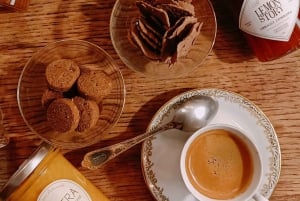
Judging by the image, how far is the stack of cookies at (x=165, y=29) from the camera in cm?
111

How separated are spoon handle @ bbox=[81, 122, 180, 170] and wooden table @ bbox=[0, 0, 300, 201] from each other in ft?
0.16

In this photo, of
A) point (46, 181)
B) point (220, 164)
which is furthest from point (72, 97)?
point (220, 164)

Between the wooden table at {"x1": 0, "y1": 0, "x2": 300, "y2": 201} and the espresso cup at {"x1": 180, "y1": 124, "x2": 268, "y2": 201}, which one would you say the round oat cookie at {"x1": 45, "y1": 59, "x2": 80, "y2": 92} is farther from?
the espresso cup at {"x1": 180, "y1": 124, "x2": 268, "y2": 201}

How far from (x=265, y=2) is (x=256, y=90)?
0.20 meters

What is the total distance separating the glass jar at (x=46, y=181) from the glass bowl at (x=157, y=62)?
24 cm

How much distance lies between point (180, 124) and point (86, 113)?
188mm

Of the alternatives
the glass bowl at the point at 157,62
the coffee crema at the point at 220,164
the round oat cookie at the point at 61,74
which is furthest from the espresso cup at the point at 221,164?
the round oat cookie at the point at 61,74

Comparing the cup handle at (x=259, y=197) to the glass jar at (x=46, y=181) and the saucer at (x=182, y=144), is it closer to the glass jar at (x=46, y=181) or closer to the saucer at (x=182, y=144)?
the saucer at (x=182, y=144)

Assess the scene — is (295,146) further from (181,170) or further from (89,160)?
(89,160)

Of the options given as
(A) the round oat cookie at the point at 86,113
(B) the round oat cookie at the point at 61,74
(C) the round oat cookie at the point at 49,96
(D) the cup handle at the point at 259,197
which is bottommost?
(D) the cup handle at the point at 259,197

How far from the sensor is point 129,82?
48.2 inches

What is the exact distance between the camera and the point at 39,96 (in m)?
1.23

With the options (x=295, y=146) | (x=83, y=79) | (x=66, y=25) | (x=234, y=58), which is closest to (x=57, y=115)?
(x=83, y=79)

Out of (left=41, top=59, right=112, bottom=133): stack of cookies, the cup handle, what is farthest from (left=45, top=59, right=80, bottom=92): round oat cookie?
the cup handle
